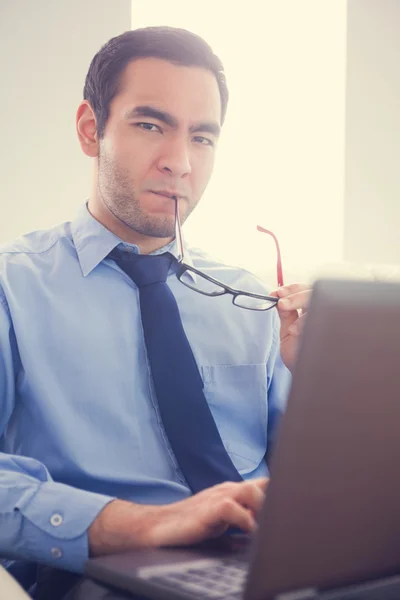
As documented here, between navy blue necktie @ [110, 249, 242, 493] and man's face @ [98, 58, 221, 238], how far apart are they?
173 mm

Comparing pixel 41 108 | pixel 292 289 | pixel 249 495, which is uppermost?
pixel 41 108

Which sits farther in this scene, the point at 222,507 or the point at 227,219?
the point at 227,219

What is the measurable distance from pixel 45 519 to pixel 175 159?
74cm

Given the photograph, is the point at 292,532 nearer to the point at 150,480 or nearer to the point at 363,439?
the point at 363,439

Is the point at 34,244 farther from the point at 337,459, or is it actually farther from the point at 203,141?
the point at 337,459

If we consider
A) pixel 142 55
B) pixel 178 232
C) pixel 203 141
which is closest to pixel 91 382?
pixel 178 232

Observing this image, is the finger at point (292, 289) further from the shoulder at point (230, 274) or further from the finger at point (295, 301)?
the shoulder at point (230, 274)

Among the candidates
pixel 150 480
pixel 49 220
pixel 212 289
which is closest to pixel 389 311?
pixel 150 480

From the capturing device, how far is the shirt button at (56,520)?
35.9 inches

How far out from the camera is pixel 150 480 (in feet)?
3.70

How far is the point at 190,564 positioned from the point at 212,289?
0.77 metres

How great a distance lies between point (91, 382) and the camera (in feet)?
3.87

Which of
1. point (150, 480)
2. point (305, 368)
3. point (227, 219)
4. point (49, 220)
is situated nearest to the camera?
point (305, 368)

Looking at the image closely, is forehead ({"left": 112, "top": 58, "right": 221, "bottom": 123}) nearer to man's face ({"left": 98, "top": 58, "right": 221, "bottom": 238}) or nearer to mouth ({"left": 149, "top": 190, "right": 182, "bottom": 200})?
man's face ({"left": 98, "top": 58, "right": 221, "bottom": 238})
